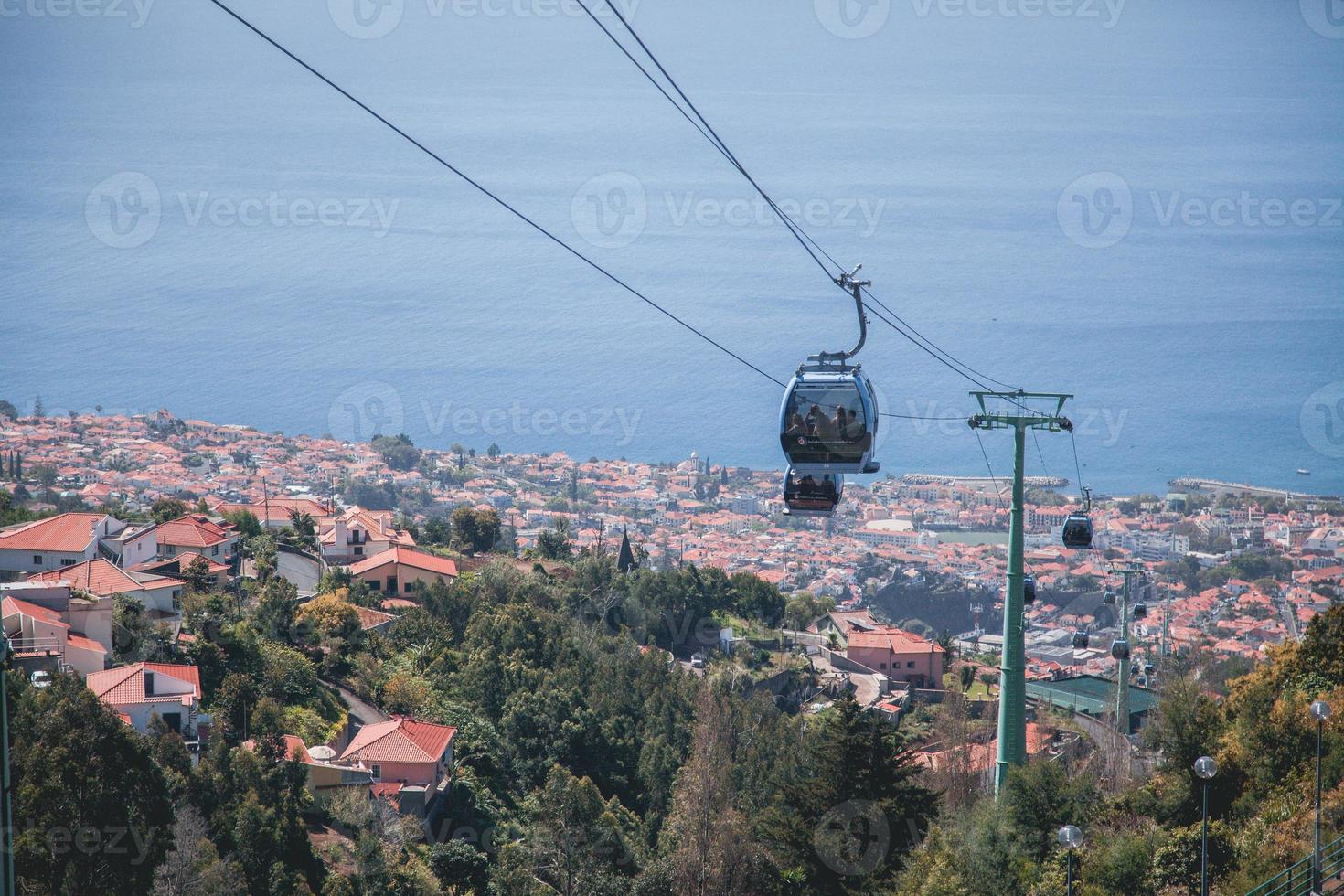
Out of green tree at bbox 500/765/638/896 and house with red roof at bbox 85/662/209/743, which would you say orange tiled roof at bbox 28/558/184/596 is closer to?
house with red roof at bbox 85/662/209/743

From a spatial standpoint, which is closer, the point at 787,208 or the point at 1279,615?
the point at 1279,615

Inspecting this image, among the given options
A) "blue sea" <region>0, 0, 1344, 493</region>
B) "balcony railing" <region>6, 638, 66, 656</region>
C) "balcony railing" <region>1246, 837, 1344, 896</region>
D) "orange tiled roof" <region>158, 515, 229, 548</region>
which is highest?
"blue sea" <region>0, 0, 1344, 493</region>

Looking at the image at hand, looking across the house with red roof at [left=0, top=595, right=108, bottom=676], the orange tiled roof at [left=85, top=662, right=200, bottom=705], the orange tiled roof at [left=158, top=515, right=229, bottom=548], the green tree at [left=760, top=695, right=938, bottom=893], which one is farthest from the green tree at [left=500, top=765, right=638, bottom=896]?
the orange tiled roof at [left=158, top=515, right=229, bottom=548]

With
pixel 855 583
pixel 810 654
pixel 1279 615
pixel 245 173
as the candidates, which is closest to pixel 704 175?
pixel 245 173

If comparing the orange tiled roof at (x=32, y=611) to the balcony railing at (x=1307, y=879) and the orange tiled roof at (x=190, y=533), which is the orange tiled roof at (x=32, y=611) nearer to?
the orange tiled roof at (x=190, y=533)

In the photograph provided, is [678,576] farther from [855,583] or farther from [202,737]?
[855,583]

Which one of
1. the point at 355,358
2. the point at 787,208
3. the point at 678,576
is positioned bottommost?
the point at 678,576

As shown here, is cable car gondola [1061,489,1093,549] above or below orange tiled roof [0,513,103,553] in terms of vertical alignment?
above
